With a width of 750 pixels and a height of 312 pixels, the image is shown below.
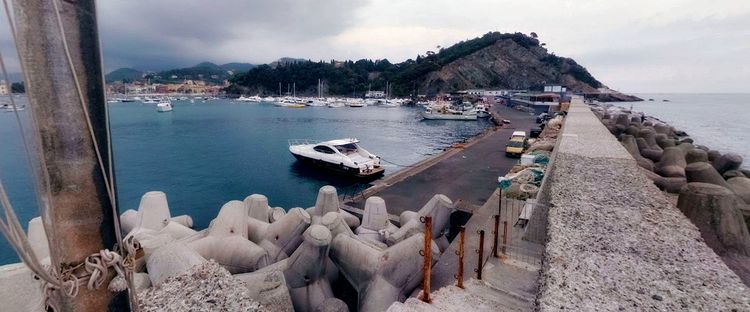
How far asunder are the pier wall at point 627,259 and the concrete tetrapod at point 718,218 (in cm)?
145

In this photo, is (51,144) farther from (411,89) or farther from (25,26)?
(411,89)

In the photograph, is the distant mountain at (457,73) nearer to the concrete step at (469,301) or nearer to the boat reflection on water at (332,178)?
the boat reflection on water at (332,178)

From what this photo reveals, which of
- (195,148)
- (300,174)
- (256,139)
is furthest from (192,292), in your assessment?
(256,139)

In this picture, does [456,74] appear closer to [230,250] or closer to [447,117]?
[447,117]

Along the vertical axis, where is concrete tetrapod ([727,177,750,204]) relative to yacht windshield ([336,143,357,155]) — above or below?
above

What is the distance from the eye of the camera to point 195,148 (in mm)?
35125

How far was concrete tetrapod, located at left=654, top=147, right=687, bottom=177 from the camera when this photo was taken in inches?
479

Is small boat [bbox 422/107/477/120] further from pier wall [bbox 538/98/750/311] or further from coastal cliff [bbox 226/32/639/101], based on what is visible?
coastal cliff [bbox 226/32/639/101]

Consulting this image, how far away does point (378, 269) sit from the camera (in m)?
6.33

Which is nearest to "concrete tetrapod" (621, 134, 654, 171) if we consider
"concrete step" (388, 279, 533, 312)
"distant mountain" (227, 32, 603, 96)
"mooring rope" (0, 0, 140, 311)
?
"concrete step" (388, 279, 533, 312)

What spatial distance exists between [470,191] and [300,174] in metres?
13.7

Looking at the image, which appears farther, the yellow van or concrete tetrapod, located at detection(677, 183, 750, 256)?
the yellow van

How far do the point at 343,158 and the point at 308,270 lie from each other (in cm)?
1600

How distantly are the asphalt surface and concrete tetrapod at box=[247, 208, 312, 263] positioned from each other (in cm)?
479
